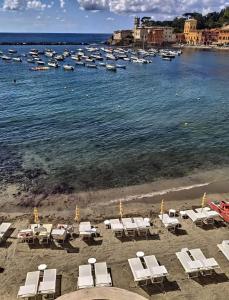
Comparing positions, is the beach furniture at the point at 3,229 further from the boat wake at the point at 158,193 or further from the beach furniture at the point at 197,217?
the beach furniture at the point at 197,217

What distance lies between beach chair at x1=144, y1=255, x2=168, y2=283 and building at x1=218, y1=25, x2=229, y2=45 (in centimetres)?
19730

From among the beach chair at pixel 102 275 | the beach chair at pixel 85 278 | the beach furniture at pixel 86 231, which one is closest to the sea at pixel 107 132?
the beach furniture at pixel 86 231

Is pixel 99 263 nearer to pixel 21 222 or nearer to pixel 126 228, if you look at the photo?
pixel 126 228

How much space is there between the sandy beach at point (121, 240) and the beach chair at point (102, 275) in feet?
1.62

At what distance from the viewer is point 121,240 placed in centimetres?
1800

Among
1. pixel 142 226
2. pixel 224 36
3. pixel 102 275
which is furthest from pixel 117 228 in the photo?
pixel 224 36

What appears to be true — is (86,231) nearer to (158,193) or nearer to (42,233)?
(42,233)

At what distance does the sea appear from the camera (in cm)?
2753

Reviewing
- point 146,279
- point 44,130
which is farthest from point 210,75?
point 146,279

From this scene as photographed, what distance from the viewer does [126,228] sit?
18.3 m

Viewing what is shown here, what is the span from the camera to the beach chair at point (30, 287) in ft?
44.7

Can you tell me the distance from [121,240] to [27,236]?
5175mm

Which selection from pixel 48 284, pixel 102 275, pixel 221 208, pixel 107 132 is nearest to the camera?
pixel 48 284

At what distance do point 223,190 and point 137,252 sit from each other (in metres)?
11.1
